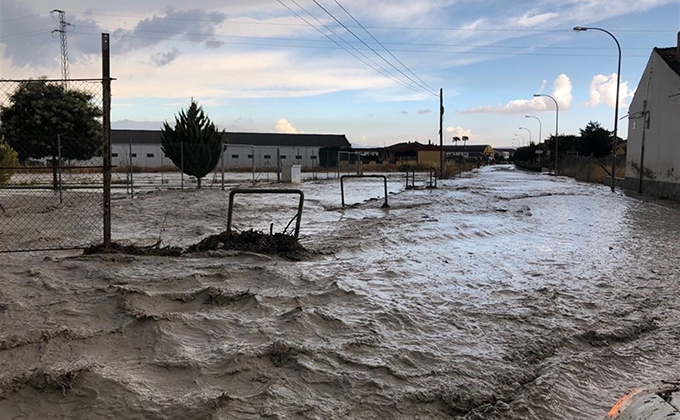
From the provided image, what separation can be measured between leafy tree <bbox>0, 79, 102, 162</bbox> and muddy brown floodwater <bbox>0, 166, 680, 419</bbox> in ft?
61.9

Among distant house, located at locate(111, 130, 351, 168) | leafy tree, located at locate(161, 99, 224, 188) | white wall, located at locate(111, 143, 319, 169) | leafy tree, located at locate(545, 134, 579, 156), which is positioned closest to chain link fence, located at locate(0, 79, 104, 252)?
leafy tree, located at locate(161, 99, 224, 188)

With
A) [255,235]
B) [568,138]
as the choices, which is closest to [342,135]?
[568,138]

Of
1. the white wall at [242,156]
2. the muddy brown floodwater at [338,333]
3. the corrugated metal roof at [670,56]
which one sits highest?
the corrugated metal roof at [670,56]

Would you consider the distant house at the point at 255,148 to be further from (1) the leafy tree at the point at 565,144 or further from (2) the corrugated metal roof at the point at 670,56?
(2) the corrugated metal roof at the point at 670,56

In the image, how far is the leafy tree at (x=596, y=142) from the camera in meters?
65.3

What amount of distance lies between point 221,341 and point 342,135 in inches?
3922

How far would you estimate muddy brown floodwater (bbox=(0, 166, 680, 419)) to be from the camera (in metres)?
3.48

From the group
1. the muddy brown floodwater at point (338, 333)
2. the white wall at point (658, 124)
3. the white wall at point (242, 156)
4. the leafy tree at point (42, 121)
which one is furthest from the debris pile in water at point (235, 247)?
the white wall at point (242, 156)

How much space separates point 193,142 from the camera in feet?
97.8

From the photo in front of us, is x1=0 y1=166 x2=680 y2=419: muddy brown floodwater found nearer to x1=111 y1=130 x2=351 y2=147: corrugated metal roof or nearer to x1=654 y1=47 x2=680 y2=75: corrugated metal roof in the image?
x1=654 y1=47 x2=680 y2=75: corrugated metal roof

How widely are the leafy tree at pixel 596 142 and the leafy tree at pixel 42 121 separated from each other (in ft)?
194

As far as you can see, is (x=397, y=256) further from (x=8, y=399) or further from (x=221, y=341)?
(x=8, y=399)

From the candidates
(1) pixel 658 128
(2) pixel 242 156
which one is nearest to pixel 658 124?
(1) pixel 658 128

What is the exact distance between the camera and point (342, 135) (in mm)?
102875
